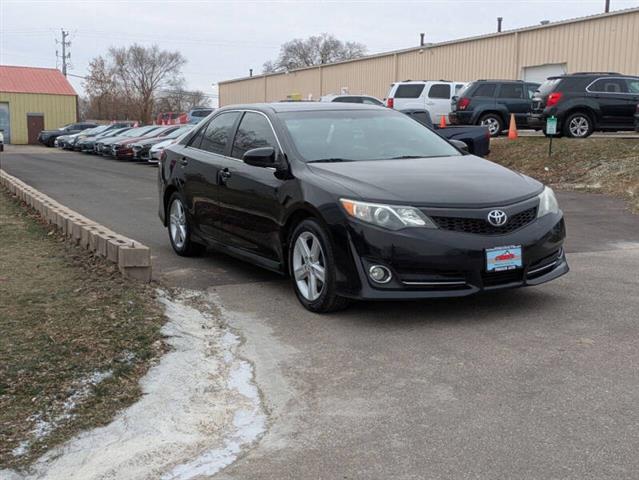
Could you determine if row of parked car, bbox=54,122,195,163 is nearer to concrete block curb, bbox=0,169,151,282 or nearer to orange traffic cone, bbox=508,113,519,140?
orange traffic cone, bbox=508,113,519,140

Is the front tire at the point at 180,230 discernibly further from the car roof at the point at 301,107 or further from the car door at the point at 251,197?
the car roof at the point at 301,107

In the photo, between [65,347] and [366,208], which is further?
[366,208]

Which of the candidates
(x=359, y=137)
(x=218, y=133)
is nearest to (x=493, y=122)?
(x=218, y=133)

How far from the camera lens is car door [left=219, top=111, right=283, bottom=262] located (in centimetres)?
607

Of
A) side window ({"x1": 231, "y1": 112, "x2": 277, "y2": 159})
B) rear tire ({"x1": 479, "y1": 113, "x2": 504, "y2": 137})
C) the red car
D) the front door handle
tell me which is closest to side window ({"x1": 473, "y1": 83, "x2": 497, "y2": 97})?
rear tire ({"x1": 479, "y1": 113, "x2": 504, "y2": 137})

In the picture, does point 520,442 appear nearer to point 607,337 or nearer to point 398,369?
point 398,369

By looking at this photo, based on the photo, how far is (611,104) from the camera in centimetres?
1794

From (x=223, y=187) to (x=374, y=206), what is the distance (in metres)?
2.11

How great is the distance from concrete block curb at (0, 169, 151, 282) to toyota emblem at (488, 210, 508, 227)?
2885 millimetres

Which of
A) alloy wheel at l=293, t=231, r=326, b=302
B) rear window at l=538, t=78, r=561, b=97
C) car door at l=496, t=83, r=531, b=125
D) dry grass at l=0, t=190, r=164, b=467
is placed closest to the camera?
dry grass at l=0, t=190, r=164, b=467

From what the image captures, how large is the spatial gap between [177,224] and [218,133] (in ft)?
4.11

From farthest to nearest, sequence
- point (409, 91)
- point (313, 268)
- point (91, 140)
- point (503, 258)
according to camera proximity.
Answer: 1. point (91, 140)
2. point (409, 91)
3. point (313, 268)
4. point (503, 258)

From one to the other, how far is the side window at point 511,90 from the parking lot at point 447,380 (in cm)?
1583

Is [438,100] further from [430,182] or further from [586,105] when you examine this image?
[430,182]
